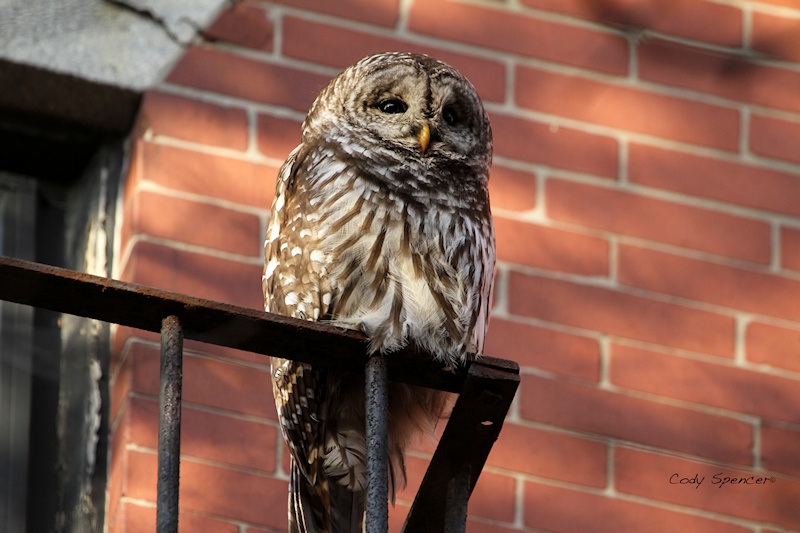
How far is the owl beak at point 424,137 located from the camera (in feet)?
10.5

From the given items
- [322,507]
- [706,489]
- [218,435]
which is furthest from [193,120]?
[706,489]

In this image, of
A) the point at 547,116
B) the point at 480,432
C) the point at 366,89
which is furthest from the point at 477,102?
the point at 480,432

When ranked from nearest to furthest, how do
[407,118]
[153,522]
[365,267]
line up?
[365,267], [153,522], [407,118]

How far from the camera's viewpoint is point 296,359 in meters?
1.96

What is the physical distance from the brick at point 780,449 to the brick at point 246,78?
1355mm

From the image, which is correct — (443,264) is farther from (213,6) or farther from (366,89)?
(213,6)

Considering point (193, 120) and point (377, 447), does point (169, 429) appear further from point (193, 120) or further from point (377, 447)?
point (193, 120)

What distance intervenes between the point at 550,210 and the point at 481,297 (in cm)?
76

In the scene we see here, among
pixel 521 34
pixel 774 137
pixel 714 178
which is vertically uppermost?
pixel 521 34

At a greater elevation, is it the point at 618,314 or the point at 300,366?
the point at 618,314

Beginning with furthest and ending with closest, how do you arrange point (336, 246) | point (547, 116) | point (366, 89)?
point (547, 116) → point (366, 89) → point (336, 246)

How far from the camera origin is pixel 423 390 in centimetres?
310

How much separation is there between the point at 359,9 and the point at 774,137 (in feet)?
3.73
